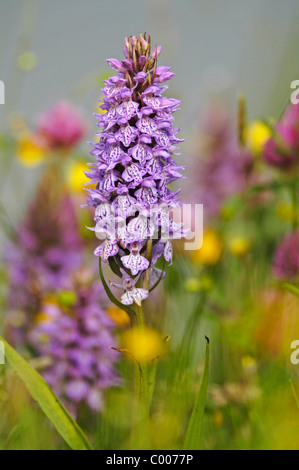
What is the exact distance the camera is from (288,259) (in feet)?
5.83

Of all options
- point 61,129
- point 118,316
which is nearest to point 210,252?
point 118,316

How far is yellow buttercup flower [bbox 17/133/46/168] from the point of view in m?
2.36

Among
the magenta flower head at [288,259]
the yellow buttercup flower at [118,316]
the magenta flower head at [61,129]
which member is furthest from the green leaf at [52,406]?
the magenta flower head at [61,129]

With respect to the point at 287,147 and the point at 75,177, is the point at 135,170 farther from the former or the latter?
the point at 75,177

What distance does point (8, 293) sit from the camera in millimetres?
2006

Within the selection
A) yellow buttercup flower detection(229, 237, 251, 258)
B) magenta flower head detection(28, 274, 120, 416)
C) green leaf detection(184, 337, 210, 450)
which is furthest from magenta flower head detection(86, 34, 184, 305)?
yellow buttercup flower detection(229, 237, 251, 258)

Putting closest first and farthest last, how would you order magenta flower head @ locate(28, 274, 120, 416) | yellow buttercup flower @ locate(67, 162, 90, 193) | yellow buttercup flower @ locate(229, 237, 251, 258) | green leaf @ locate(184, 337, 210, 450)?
green leaf @ locate(184, 337, 210, 450) → magenta flower head @ locate(28, 274, 120, 416) → yellow buttercup flower @ locate(229, 237, 251, 258) → yellow buttercup flower @ locate(67, 162, 90, 193)

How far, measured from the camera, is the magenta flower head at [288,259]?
175 cm

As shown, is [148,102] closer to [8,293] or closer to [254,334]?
[254,334]

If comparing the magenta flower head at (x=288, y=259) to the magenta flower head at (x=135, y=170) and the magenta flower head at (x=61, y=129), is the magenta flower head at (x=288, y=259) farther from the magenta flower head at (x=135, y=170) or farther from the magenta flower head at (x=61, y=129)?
the magenta flower head at (x=61, y=129)

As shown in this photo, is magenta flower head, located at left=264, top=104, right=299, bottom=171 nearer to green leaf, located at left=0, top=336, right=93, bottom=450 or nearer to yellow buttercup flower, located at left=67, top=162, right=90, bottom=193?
yellow buttercup flower, located at left=67, top=162, right=90, bottom=193

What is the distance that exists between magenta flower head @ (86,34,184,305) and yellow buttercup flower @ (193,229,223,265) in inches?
37.5

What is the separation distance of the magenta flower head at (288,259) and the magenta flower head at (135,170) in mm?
808

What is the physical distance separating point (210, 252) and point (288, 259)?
0.31 metres
